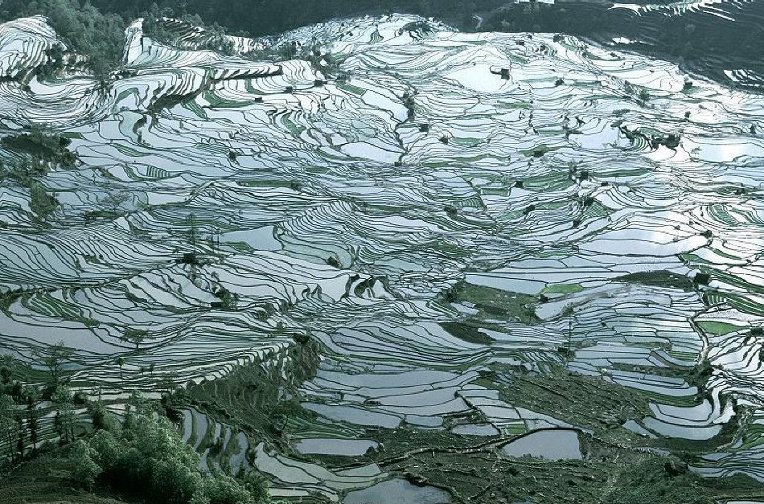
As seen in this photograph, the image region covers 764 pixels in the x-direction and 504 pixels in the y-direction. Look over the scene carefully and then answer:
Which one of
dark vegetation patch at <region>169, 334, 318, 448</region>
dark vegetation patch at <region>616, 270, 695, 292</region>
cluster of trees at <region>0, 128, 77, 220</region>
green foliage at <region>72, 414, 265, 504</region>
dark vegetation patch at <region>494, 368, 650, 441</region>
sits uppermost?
cluster of trees at <region>0, 128, 77, 220</region>

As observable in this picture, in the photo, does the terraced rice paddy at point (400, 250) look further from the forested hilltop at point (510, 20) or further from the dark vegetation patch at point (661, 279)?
the forested hilltop at point (510, 20)

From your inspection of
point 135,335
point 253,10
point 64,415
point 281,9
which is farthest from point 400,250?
point 253,10

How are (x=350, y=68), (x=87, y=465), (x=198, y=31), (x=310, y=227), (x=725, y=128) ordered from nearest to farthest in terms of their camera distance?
(x=87, y=465)
(x=310, y=227)
(x=725, y=128)
(x=350, y=68)
(x=198, y=31)

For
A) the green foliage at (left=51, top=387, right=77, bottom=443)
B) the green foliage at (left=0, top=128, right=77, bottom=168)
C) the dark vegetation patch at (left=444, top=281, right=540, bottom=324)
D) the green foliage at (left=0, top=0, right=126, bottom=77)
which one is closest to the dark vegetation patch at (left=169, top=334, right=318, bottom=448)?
the green foliage at (left=51, top=387, right=77, bottom=443)

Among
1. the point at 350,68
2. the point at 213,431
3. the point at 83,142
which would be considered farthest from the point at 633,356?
the point at 350,68

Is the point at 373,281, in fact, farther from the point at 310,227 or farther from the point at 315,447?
the point at 315,447

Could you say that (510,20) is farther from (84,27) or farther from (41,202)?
(41,202)

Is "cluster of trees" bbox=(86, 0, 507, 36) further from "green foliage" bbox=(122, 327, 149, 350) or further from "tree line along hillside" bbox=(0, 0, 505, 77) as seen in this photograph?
"green foliage" bbox=(122, 327, 149, 350)
